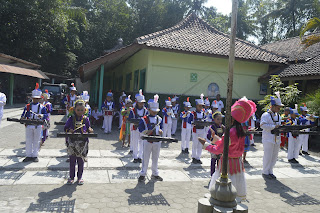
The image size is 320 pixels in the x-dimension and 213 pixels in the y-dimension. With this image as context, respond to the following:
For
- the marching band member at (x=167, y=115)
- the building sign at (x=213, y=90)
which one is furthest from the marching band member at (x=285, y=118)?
the building sign at (x=213, y=90)

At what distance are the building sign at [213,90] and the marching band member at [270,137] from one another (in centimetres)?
811

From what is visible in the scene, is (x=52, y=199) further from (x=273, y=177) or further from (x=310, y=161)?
(x=310, y=161)

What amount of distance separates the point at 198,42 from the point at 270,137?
918 cm

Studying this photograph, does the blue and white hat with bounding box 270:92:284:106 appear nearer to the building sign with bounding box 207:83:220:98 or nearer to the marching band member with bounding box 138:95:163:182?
the marching band member with bounding box 138:95:163:182

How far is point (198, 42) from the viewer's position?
14.5m

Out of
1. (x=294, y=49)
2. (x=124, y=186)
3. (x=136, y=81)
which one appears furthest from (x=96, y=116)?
(x=294, y=49)

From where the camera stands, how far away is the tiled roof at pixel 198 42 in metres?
13.1

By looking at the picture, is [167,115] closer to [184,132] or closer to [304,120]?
[184,132]

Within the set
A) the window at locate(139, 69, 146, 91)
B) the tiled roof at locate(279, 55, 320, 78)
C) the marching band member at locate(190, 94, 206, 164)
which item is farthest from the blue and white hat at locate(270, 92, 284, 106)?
the window at locate(139, 69, 146, 91)

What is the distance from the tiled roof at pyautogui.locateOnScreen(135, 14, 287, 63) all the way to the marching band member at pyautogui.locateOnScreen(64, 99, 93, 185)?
754 cm

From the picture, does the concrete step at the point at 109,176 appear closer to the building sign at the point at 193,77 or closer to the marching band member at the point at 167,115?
the marching band member at the point at 167,115

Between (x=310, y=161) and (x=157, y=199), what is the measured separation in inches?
266

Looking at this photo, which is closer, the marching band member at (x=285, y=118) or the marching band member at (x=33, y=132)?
the marching band member at (x=33, y=132)

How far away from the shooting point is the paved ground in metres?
4.51
